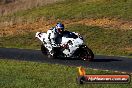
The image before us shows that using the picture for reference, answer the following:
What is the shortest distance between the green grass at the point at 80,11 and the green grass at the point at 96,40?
4892 millimetres

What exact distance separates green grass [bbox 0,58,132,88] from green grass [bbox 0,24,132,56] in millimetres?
11049

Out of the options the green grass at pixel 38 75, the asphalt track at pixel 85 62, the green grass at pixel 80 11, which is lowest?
the green grass at pixel 80 11

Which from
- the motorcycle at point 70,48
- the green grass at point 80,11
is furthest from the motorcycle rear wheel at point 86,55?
the green grass at point 80,11

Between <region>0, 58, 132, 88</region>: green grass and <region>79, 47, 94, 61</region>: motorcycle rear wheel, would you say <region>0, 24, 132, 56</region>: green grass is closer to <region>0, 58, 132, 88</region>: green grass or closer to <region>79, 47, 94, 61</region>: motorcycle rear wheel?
<region>79, 47, 94, 61</region>: motorcycle rear wheel

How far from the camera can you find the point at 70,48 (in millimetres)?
24375

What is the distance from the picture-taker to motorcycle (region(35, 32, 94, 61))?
24.0 metres

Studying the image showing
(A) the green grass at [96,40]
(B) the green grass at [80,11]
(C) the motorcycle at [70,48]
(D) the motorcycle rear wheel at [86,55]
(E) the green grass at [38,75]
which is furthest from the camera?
(B) the green grass at [80,11]

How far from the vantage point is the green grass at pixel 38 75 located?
15.5 m

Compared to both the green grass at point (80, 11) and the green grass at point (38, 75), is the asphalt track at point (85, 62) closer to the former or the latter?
the green grass at point (38, 75)

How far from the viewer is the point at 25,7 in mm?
58969

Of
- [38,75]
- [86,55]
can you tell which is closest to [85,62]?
[86,55]

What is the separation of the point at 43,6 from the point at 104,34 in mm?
18972

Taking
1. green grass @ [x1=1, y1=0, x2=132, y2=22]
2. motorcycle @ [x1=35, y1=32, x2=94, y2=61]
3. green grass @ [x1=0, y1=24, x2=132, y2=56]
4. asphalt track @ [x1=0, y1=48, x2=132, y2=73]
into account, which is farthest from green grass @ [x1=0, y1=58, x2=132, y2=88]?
green grass @ [x1=1, y1=0, x2=132, y2=22]

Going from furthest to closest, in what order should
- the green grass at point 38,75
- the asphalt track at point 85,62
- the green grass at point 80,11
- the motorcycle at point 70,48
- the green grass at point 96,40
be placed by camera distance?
the green grass at point 80,11 → the green grass at point 96,40 → the motorcycle at point 70,48 → the asphalt track at point 85,62 → the green grass at point 38,75
